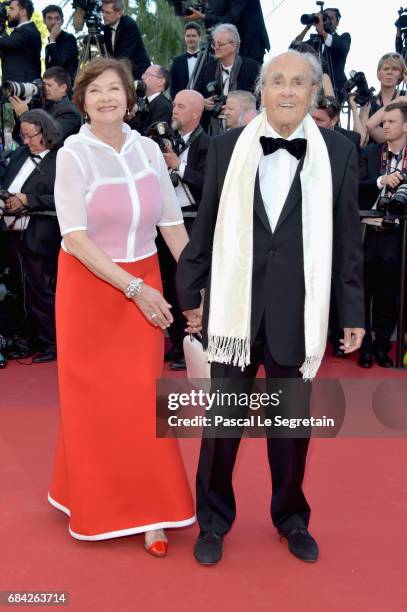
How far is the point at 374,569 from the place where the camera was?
119 inches

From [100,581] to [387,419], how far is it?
2479 millimetres

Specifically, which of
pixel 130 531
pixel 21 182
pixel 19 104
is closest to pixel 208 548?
pixel 130 531

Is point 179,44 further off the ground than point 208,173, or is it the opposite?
point 179,44

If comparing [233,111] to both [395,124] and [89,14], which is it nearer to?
[395,124]

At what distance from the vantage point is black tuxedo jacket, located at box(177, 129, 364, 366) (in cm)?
289

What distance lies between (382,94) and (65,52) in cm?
350

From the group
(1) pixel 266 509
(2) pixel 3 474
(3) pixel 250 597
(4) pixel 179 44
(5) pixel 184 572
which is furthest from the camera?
(4) pixel 179 44

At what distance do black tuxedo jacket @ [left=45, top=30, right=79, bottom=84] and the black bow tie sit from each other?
21.1 feet

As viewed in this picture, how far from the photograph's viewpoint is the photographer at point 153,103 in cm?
702

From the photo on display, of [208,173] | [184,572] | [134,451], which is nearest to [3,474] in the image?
[134,451]

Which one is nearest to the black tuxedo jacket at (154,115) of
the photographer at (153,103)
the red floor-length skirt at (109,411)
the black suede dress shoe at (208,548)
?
the photographer at (153,103)

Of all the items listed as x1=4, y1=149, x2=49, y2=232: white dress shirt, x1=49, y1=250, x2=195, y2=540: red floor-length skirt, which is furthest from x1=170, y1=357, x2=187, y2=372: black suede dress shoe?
x1=49, y1=250, x2=195, y2=540: red floor-length skirt

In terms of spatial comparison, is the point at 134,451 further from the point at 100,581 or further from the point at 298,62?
the point at 298,62

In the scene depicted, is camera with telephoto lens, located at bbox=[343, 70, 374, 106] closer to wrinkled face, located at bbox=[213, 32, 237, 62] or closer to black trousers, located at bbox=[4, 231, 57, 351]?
wrinkled face, located at bbox=[213, 32, 237, 62]
